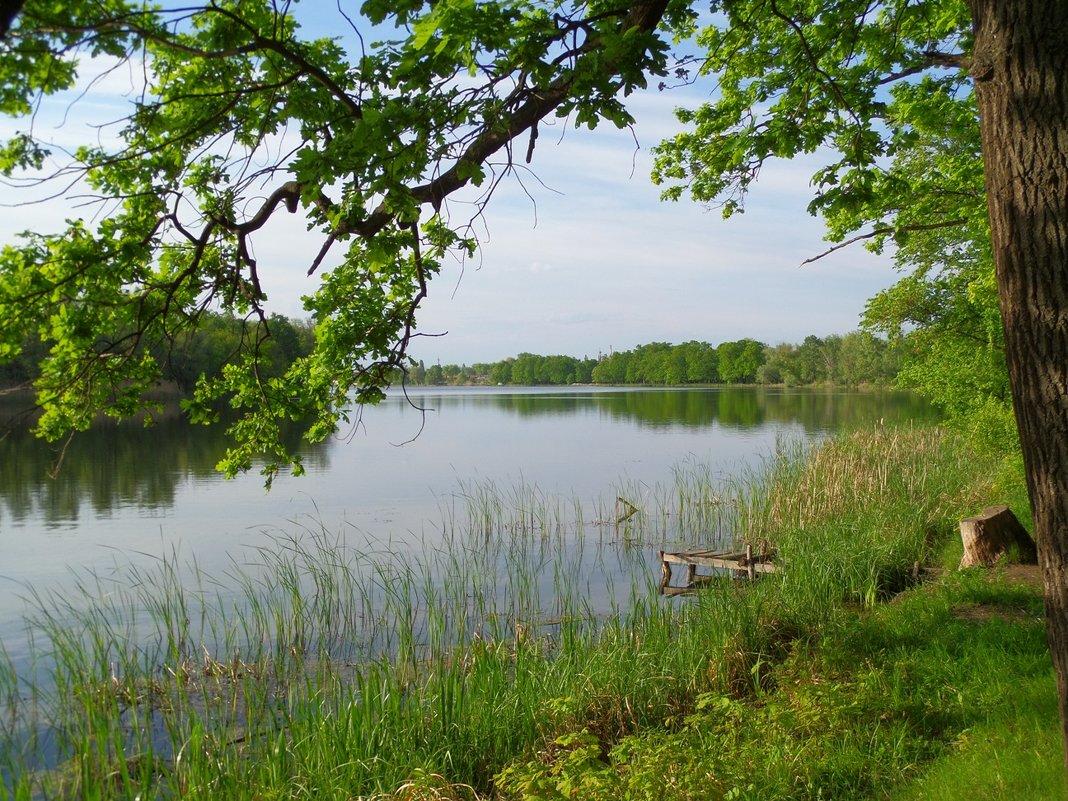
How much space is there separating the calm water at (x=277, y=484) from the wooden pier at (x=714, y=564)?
3.50 meters

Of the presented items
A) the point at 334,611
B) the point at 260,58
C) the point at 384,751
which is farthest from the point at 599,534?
the point at 260,58

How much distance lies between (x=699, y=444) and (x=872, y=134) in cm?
2378

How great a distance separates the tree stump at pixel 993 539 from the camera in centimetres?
862

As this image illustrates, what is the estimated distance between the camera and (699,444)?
30859 millimetres

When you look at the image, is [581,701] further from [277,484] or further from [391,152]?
[277,484]

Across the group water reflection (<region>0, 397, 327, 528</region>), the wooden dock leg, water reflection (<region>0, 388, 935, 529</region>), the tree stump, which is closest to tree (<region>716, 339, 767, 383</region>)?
water reflection (<region>0, 388, 935, 529</region>)

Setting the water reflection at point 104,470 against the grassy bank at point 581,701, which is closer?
the grassy bank at point 581,701

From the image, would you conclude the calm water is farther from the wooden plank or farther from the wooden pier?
the wooden plank

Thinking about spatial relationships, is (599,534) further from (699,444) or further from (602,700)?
(699,444)

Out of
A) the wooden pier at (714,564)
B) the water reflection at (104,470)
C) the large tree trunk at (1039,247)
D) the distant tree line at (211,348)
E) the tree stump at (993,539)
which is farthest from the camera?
the water reflection at (104,470)

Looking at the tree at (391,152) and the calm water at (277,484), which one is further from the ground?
the tree at (391,152)

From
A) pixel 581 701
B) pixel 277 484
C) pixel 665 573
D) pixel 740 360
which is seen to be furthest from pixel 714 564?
pixel 740 360

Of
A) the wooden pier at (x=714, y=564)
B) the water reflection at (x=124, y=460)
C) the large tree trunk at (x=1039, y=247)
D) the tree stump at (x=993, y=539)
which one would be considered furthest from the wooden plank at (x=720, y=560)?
the large tree trunk at (x=1039, y=247)

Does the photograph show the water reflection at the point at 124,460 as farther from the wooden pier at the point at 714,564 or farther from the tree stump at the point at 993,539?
the tree stump at the point at 993,539
